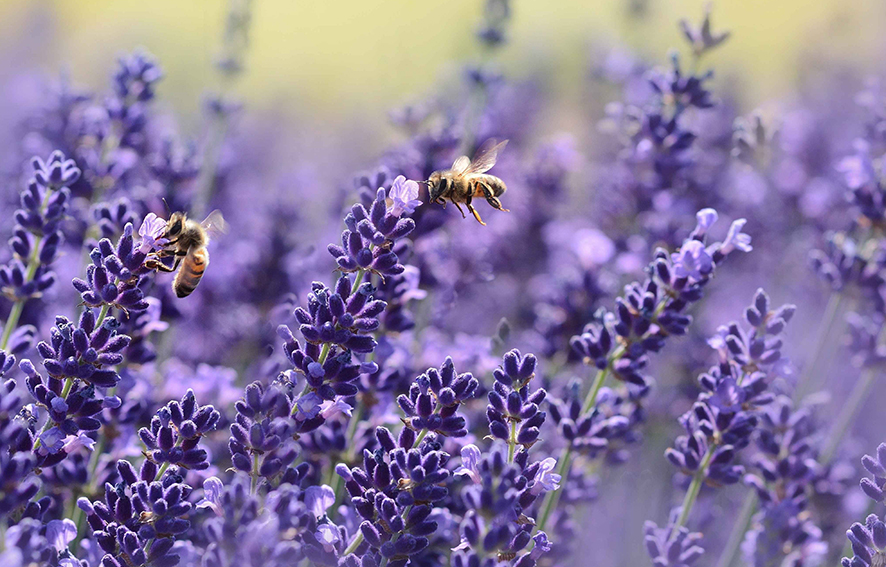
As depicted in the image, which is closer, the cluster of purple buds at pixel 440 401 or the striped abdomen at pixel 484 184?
the cluster of purple buds at pixel 440 401

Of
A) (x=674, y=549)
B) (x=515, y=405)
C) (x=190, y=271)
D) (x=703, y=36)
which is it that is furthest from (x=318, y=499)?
(x=703, y=36)

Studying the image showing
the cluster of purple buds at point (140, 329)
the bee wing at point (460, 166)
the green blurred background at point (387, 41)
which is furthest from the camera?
the green blurred background at point (387, 41)

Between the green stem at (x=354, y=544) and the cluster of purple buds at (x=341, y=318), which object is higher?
the cluster of purple buds at (x=341, y=318)

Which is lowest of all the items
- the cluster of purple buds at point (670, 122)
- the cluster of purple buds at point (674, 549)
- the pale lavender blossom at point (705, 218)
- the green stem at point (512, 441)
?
the cluster of purple buds at point (674, 549)

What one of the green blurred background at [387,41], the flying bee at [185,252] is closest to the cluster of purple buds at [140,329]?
A: the flying bee at [185,252]

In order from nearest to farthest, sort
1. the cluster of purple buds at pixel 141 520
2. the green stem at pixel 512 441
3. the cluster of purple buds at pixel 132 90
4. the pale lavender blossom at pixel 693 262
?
the cluster of purple buds at pixel 141 520
the green stem at pixel 512 441
the pale lavender blossom at pixel 693 262
the cluster of purple buds at pixel 132 90

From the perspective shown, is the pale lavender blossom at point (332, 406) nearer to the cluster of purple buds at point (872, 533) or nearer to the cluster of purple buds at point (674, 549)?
the cluster of purple buds at point (674, 549)

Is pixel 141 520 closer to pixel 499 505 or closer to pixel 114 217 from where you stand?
pixel 499 505
